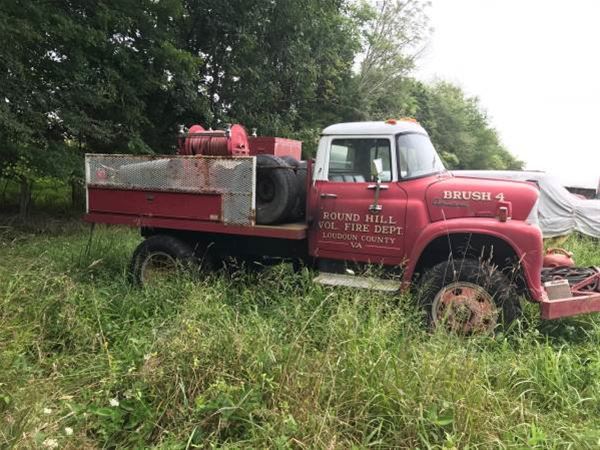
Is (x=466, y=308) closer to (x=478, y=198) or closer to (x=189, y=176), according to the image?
(x=478, y=198)

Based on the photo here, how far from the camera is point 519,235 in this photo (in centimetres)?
482

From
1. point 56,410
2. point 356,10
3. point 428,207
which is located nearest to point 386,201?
point 428,207

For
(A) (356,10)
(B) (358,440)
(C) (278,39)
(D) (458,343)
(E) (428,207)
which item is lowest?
(B) (358,440)

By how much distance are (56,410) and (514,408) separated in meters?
2.87

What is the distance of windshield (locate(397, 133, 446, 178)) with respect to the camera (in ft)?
18.1

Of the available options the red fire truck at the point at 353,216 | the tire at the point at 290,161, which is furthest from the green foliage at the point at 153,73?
the tire at the point at 290,161

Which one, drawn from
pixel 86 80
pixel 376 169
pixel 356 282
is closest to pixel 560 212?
pixel 376 169

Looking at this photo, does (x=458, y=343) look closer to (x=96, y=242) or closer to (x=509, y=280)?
(x=509, y=280)

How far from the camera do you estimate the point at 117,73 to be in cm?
1062

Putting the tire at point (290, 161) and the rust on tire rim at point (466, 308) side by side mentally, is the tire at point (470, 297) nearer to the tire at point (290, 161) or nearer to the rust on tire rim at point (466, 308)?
the rust on tire rim at point (466, 308)

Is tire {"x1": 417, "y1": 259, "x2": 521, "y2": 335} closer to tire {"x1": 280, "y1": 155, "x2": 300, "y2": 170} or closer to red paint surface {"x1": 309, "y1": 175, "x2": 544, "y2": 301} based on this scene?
red paint surface {"x1": 309, "y1": 175, "x2": 544, "y2": 301}

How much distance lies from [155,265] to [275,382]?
351 cm

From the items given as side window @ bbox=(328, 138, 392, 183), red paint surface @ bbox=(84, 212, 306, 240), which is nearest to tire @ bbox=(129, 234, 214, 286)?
red paint surface @ bbox=(84, 212, 306, 240)

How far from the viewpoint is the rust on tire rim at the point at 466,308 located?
4.66 metres
